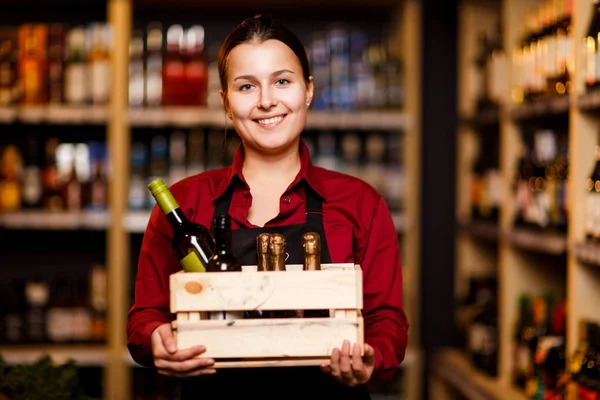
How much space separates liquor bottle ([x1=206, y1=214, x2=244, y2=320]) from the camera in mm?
1349

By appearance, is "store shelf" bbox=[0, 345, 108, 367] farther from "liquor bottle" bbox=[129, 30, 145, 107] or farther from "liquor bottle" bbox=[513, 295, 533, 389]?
"liquor bottle" bbox=[513, 295, 533, 389]

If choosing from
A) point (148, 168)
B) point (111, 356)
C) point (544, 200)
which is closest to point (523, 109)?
point (544, 200)

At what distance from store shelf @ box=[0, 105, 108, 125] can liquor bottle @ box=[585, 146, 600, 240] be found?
6.20 ft

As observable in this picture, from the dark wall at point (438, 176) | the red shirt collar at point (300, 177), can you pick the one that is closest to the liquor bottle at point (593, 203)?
the red shirt collar at point (300, 177)

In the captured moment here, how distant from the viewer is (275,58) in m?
1.45

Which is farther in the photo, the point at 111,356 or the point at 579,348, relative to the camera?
the point at 111,356

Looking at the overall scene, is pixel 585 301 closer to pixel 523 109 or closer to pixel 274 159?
pixel 523 109

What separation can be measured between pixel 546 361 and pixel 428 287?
1.30 meters

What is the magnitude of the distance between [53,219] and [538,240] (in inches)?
72.3

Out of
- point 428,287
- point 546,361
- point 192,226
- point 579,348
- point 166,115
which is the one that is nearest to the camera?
point 192,226

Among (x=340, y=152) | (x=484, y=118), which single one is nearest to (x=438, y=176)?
(x=340, y=152)

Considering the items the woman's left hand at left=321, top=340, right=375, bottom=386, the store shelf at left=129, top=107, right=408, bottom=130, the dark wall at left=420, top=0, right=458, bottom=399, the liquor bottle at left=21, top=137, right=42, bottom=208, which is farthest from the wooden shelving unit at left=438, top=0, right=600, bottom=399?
the liquor bottle at left=21, top=137, right=42, bottom=208

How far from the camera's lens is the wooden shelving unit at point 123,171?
3309 millimetres

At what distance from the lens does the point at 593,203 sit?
2193 millimetres
